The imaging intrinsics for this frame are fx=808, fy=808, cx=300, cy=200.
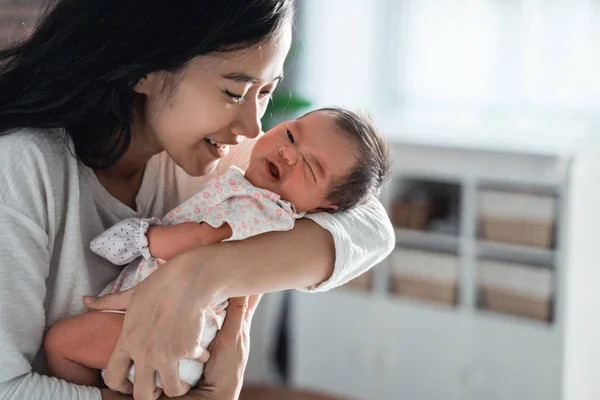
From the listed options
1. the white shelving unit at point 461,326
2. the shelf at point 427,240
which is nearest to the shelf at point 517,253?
the white shelving unit at point 461,326

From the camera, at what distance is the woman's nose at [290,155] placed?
4.27ft

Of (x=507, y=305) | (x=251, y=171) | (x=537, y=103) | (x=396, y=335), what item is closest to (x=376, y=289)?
(x=396, y=335)

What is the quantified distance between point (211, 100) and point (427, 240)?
73.4 inches

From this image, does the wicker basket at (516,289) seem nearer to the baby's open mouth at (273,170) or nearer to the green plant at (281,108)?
the green plant at (281,108)

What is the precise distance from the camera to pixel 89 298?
4.05 ft

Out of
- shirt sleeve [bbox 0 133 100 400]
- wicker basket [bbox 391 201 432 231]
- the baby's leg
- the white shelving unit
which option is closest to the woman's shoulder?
shirt sleeve [bbox 0 133 100 400]

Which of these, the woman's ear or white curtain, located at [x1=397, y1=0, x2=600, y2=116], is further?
white curtain, located at [x1=397, y1=0, x2=600, y2=116]

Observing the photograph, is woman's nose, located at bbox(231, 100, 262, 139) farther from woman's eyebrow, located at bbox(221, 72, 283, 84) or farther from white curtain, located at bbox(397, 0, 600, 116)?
white curtain, located at bbox(397, 0, 600, 116)

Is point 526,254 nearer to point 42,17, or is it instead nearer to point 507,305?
point 507,305

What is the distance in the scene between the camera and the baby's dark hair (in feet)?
4.28

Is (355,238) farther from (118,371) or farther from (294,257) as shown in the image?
(118,371)

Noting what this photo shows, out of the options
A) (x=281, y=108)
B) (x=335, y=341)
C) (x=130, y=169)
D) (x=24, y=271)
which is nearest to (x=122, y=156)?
(x=130, y=169)

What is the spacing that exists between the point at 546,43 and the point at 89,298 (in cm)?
251

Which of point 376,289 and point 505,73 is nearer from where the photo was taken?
point 376,289
